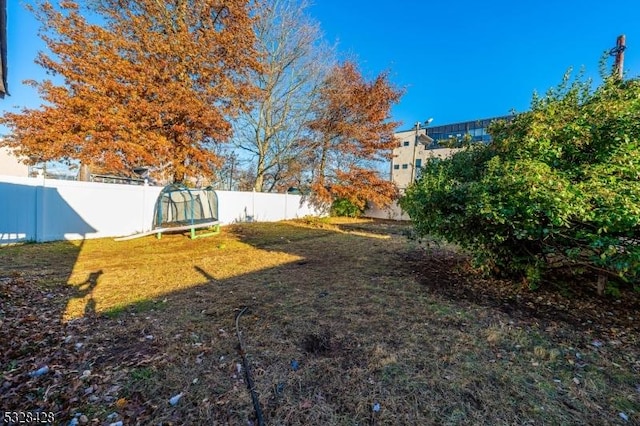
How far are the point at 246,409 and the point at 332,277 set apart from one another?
9.28ft

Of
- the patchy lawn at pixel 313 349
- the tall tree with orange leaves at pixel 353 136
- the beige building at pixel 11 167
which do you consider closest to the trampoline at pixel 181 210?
the patchy lawn at pixel 313 349

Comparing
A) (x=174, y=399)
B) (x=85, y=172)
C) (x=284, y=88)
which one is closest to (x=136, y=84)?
(x=85, y=172)

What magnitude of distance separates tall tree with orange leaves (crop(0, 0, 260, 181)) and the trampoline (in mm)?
1226

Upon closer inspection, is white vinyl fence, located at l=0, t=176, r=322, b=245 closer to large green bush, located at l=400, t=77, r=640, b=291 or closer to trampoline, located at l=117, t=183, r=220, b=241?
trampoline, located at l=117, t=183, r=220, b=241

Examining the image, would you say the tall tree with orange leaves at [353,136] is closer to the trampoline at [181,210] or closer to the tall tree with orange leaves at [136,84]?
the tall tree with orange leaves at [136,84]

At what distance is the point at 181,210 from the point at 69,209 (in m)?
2.44

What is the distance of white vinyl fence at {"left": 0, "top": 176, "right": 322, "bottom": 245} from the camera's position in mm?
5816

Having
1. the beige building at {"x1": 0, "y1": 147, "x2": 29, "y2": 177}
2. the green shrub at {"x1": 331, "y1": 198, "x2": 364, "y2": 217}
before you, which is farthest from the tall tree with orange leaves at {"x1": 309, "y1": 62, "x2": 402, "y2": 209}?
the beige building at {"x1": 0, "y1": 147, "x2": 29, "y2": 177}

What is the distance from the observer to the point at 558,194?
2.40 m

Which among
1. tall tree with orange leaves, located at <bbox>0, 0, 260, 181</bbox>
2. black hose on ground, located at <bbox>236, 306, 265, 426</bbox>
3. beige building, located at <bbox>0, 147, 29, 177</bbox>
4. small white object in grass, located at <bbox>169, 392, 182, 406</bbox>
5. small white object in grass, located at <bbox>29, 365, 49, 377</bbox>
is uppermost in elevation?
tall tree with orange leaves, located at <bbox>0, 0, 260, 181</bbox>

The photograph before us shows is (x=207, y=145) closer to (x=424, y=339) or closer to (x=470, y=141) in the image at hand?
(x=470, y=141)

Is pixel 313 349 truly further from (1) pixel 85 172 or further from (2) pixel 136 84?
(1) pixel 85 172

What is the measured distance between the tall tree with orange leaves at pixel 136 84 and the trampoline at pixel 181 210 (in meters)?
1.23

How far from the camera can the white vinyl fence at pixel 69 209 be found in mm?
5816
